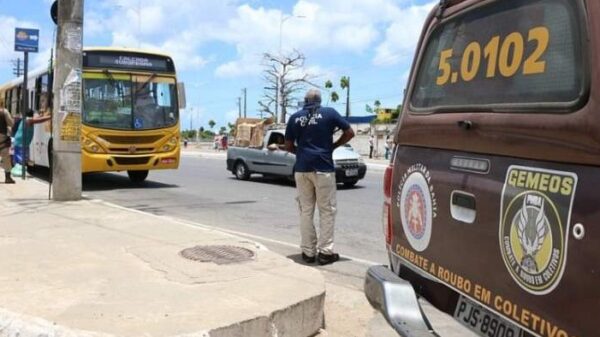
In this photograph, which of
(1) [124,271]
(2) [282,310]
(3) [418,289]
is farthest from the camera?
(1) [124,271]

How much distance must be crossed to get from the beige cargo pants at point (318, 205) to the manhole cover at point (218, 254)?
2.86 ft

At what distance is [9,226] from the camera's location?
24.8 ft

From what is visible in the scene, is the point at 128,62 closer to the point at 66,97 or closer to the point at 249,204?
the point at 66,97

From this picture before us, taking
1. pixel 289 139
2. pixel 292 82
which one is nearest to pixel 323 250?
pixel 289 139

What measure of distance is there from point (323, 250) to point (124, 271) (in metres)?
2.34

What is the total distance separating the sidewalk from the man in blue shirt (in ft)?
2.38

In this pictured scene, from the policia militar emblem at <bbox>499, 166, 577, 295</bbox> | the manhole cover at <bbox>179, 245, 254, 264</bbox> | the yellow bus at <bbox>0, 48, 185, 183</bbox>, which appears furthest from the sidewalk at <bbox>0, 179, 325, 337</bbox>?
the yellow bus at <bbox>0, 48, 185, 183</bbox>

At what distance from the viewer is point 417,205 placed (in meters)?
3.42

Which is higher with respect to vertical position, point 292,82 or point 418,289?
point 292,82

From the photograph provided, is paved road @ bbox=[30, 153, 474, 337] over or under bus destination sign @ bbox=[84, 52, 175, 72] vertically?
under

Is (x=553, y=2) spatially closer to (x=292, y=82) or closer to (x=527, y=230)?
(x=527, y=230)

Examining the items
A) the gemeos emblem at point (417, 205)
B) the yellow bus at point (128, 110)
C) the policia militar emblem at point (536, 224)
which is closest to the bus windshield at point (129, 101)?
the yellow bus at point (128, 110)

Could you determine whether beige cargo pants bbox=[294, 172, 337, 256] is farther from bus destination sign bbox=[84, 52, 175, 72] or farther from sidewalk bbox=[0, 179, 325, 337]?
bus destination sign bbox=[84, 52, 175, 72]

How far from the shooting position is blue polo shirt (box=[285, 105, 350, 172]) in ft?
21.6
